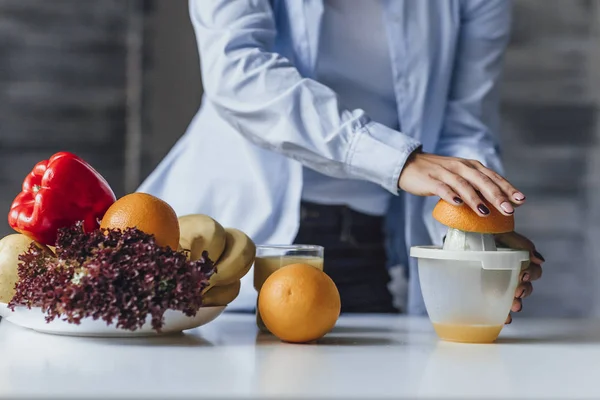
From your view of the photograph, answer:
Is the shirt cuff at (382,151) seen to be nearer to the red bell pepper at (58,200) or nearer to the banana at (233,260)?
the banana at (233,260)

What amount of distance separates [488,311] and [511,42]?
1.93m

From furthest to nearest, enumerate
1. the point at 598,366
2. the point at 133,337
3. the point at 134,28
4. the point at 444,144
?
the point at 134,28, the point at 444,144, the point at 133,337, the point at 598,366

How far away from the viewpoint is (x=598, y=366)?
32.7 inches

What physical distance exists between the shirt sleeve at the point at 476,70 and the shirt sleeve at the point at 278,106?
0.37m

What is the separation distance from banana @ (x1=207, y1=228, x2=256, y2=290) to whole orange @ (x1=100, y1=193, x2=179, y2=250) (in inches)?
3.3

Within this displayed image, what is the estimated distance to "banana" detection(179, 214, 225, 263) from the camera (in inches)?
39.0

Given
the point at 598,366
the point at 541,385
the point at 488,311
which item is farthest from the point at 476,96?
the point at 541,385

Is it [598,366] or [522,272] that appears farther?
[522,272]

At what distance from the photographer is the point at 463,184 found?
1.01 metres

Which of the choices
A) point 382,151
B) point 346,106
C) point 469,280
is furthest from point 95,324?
point 346,106

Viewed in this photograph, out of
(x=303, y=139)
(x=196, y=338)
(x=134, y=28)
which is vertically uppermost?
(x=134, y=28)

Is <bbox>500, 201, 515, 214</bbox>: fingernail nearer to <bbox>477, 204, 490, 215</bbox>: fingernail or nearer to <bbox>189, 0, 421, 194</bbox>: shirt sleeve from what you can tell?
<bbox>477, 204, 490, 215</bbox>: fingernail

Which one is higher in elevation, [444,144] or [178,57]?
[178,57]

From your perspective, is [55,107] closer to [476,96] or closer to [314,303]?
[476,96]
